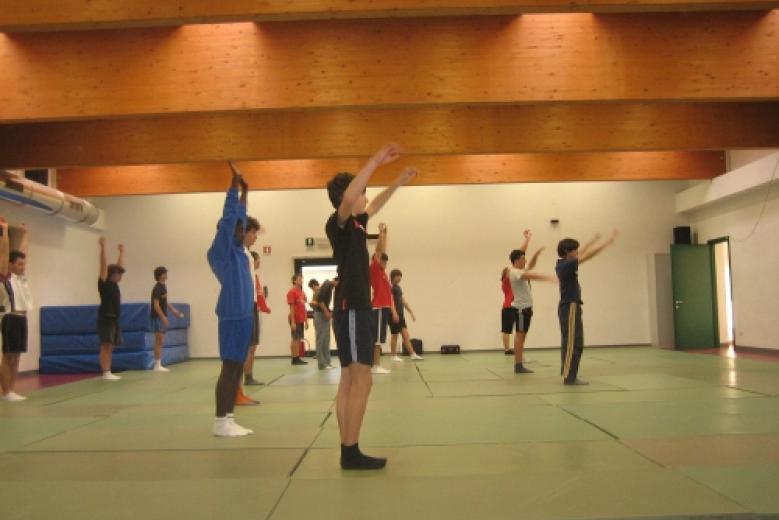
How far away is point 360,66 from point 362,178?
564cm

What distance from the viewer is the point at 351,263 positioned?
3.74 metres

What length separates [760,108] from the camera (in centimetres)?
1114

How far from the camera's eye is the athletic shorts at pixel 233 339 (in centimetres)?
481

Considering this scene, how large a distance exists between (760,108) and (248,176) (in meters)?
10.2

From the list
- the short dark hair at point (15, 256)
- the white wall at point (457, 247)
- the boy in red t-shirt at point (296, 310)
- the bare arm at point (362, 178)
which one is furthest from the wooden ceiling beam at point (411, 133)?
the bare arm at point (362, 178)

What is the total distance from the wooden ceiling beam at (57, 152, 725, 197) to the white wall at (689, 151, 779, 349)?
1105mm

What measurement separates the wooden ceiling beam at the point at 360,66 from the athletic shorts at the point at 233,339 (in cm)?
458

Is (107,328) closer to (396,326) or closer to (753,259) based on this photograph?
(396,326)

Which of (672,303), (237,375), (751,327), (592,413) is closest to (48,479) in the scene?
(237,375)

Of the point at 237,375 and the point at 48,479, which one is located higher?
the point at 237,375

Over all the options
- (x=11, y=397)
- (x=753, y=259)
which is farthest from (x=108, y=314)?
(x=753, y=259)

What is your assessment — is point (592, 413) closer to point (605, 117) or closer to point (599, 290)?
point (605, 117)

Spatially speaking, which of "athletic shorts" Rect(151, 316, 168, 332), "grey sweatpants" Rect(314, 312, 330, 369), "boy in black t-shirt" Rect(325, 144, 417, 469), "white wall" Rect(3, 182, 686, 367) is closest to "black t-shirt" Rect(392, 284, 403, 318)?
"grey sweatpants" Rect(314, 312, 330, 369)

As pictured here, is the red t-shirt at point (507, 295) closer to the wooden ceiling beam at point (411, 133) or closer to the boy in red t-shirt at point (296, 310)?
the wooden ceiling beam at point (411, 133)
